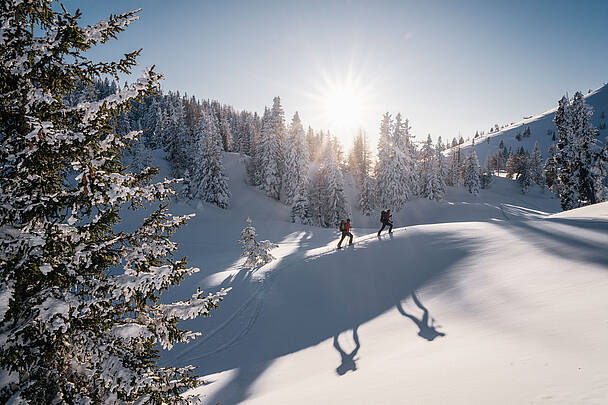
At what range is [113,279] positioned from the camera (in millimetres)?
3732

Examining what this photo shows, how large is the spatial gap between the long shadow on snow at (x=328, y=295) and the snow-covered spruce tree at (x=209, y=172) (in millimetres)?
33234

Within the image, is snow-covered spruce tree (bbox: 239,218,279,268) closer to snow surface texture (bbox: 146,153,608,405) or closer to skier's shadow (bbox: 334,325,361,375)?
snow surface texture (bbox: 146,153,608,405)

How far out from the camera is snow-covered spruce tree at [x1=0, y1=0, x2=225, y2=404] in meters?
3.36

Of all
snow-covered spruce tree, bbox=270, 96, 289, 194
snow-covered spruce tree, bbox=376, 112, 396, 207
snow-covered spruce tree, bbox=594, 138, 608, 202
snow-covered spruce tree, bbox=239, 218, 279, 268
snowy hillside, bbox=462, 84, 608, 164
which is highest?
snowy hillside, bbox=462, 84, 608, 164

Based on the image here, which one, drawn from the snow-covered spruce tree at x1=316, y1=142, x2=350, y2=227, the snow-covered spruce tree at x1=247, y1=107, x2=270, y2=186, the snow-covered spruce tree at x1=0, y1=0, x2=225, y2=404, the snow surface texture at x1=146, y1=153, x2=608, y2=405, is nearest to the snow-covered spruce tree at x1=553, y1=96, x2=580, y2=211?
the snow surface texture at x1=146, y1=153, x2=608, y2=405

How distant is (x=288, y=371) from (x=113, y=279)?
19.1 ft

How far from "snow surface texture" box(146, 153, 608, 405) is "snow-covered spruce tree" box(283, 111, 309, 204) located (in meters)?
31.4

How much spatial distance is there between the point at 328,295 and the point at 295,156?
127 feet

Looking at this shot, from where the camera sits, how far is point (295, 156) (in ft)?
163

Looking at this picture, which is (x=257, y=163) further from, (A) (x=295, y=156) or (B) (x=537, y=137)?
(B) (x=537, y=137)

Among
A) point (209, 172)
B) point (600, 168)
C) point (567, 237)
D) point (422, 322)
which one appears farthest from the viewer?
point (209, 172)

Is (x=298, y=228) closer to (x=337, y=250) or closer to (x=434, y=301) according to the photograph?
(x=337, y=250)

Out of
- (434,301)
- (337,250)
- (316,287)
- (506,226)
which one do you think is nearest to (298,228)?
(337,250)

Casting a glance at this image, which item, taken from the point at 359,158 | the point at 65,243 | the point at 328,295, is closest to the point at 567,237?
the point at 328,295
